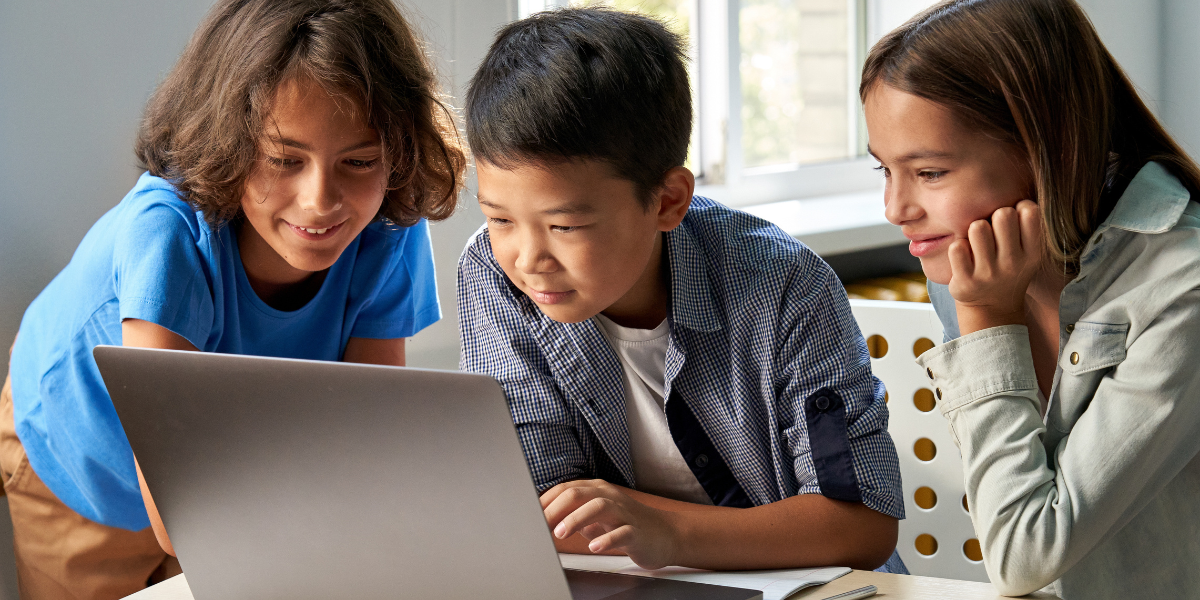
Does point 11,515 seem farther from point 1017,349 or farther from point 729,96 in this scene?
point 729,96

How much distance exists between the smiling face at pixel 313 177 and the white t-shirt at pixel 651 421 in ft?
0.95

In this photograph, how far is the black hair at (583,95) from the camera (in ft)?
2.78

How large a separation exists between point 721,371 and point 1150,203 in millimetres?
390

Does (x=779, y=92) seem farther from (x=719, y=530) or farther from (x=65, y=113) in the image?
(x=719, y=530)

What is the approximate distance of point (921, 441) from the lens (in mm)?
1270

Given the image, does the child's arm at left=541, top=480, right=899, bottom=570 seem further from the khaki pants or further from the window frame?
the window frame

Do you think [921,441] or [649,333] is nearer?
[649,333]

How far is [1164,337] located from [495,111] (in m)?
0.56

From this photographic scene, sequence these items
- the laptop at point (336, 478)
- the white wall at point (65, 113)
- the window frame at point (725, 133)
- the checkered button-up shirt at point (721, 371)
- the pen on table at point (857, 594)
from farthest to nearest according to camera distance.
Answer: the window frame at point (725, 133), the white wall at point (65, 113), the checkered button-up shirt at point (721, 371), the pen on table at point (857, 594), the laptop at point (336, 478)

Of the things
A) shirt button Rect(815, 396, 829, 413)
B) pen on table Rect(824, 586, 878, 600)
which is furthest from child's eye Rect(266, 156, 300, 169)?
pen on table Rect(824, 586, 878, 600)

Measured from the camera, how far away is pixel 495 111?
0.87 meters

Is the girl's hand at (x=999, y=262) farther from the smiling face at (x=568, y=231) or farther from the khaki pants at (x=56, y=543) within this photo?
the khaki pants at (x=56, y=543)

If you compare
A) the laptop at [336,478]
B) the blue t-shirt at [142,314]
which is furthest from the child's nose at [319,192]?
the laptop at [336,478]

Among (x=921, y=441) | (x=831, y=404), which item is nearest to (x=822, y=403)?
(x=831, y=404)
